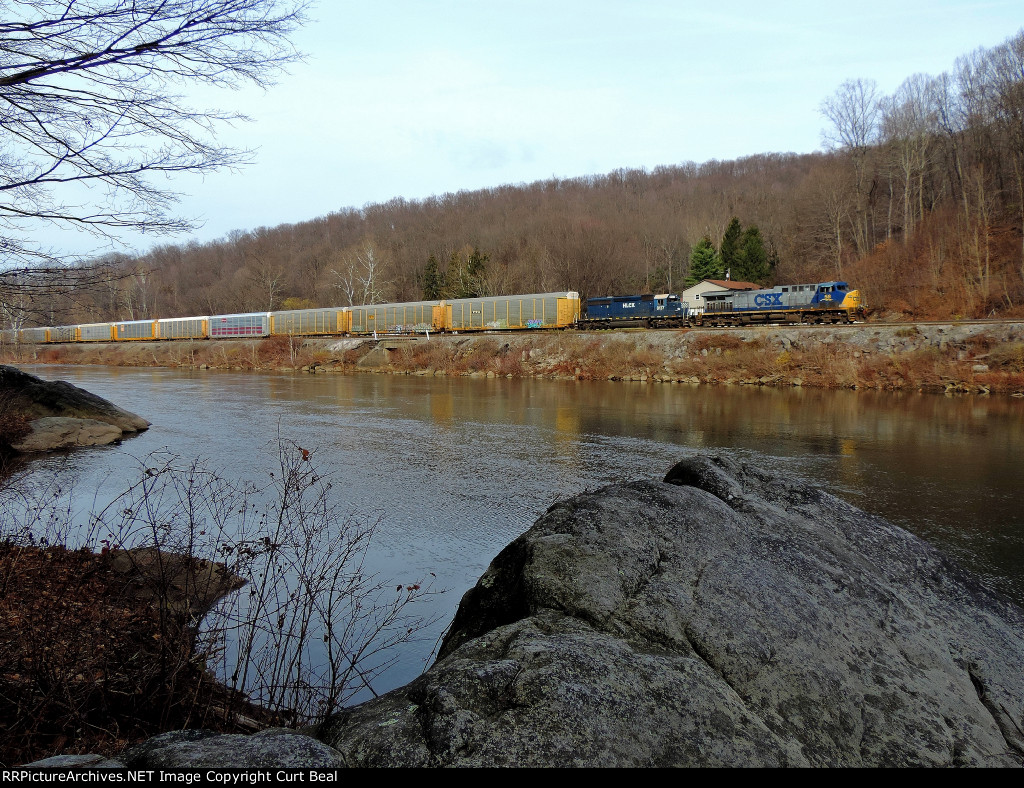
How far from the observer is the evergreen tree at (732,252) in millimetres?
61688

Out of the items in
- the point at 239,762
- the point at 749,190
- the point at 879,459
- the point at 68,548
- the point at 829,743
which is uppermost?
the point at 749,190

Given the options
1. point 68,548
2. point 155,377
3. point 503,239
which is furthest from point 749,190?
point 68,548

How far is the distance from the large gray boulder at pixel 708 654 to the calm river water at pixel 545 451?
2.67 metres

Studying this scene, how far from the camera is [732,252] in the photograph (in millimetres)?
61750

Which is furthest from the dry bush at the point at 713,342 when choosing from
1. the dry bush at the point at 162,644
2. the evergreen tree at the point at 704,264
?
the dry bush at the point at 162,644

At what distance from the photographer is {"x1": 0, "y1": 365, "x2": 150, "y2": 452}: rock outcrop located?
1520cm

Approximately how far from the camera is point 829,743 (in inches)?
106

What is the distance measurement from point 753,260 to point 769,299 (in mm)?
24801

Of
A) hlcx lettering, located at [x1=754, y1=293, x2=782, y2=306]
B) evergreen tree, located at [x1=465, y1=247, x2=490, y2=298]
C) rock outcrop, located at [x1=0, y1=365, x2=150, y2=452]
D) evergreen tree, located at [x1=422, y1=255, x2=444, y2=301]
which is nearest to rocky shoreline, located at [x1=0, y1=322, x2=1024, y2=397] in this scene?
hlcx lettering, located at [x1=754, y1=293, x2=782, y2=306]

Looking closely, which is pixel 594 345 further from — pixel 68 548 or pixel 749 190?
pixel 749 190

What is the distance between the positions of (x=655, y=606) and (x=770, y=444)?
572 inches

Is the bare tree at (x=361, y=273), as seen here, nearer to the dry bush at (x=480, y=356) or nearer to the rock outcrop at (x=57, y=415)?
the dry bush at (x=480, y=356)

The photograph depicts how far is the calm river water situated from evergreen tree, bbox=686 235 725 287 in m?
33.1

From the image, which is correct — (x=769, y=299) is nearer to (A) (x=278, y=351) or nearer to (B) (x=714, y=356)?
(B) (x=714, y=356)
